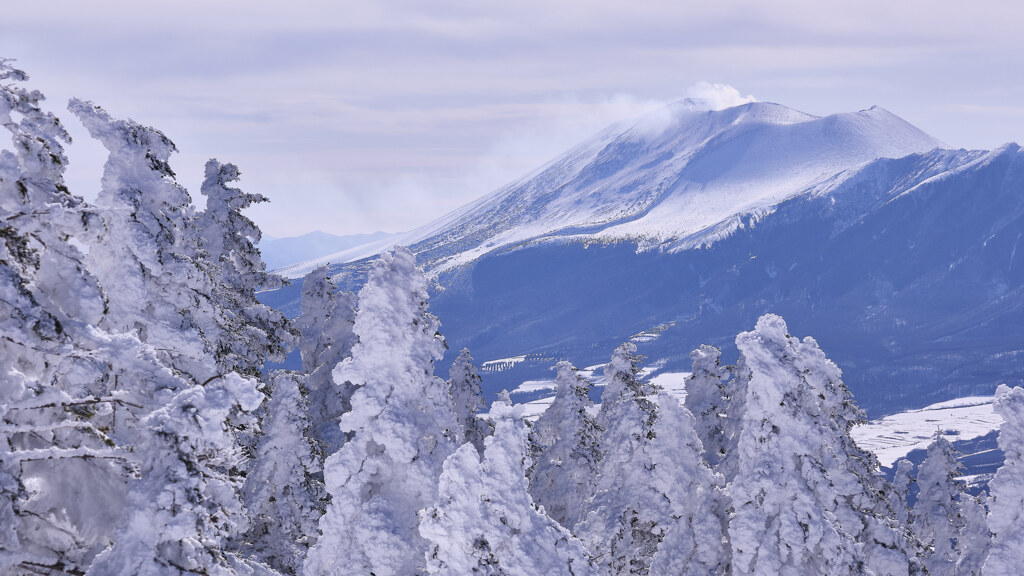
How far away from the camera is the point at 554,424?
26609 millimetres


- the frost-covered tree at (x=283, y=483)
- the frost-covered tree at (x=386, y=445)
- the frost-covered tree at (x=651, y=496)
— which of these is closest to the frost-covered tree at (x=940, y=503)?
the frost-covered tree at (x=651, y=496)

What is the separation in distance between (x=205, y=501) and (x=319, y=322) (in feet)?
82.4

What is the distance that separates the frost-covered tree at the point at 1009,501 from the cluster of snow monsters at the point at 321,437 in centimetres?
4

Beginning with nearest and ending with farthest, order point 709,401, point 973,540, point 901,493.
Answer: point 973,540, point 901,493, point 709,401

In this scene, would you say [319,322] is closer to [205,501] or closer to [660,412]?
[660,412]

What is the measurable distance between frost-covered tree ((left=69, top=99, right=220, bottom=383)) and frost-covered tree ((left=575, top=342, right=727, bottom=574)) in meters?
9.38

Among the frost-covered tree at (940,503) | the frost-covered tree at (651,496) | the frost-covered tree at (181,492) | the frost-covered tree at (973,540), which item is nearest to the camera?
the frost-covered tree at (181,492)

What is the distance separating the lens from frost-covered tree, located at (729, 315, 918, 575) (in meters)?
14.1

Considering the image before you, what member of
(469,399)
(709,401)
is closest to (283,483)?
(469,399)

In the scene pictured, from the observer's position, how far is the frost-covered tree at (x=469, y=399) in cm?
2798

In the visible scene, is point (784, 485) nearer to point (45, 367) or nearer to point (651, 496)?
point (651, 496)

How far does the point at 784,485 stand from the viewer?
1426 cm

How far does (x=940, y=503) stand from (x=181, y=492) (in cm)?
3258

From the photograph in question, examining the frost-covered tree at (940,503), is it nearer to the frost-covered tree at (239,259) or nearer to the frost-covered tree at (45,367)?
the frost-covered tree at (239,259)
